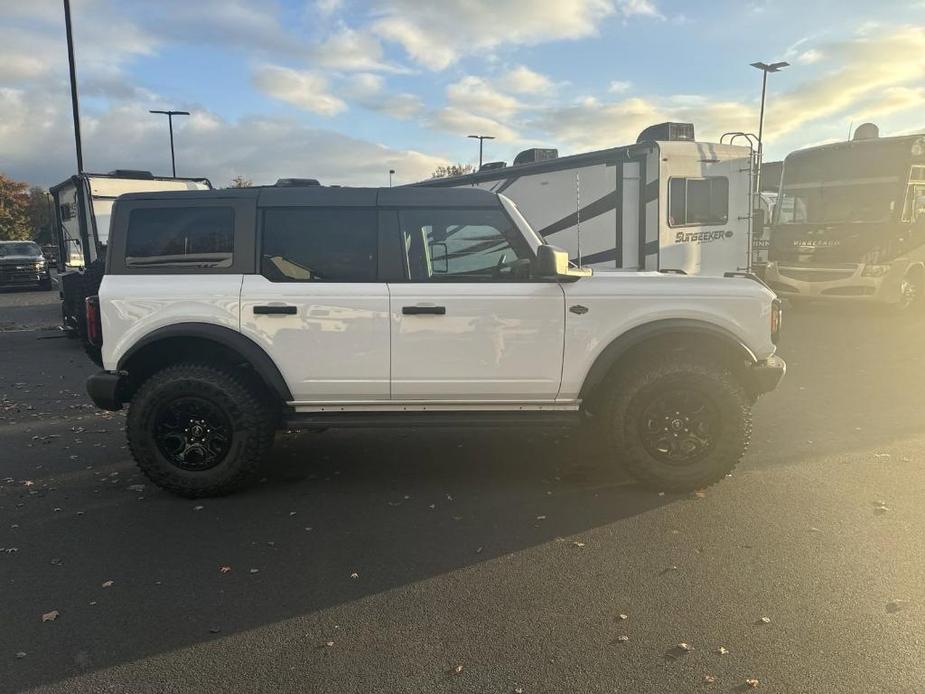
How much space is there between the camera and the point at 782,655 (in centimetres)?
272

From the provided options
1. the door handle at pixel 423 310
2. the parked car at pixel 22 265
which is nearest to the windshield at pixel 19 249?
the parked car at pixel 22 265

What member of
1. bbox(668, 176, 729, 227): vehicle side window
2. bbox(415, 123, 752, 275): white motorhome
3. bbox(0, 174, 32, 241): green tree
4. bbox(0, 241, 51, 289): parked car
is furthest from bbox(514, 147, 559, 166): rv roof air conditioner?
bbox(0, 174, 32, 241): green tree

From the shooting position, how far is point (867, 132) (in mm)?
13531

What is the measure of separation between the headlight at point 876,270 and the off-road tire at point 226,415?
12152 millimetres

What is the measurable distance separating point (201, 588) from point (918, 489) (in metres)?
4.33

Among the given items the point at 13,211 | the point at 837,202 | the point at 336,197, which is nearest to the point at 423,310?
the point at 336,197

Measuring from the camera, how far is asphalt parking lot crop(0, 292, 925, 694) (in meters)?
2.67

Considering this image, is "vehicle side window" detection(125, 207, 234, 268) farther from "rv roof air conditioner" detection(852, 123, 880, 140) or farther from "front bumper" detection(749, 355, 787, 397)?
"rv roof air conditioner" detection(852, 123, 880, 140)

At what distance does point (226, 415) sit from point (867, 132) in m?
14.0

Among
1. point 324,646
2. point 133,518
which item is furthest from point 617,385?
point 133,518

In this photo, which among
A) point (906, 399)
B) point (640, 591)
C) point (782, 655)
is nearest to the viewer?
point (782, 655)

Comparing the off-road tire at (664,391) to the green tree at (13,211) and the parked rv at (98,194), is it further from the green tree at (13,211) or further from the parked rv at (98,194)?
the green tree at (13,211)

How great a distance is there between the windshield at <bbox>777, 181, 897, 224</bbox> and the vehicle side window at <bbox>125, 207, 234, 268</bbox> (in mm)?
12366

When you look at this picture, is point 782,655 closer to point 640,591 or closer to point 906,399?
point 640,591
